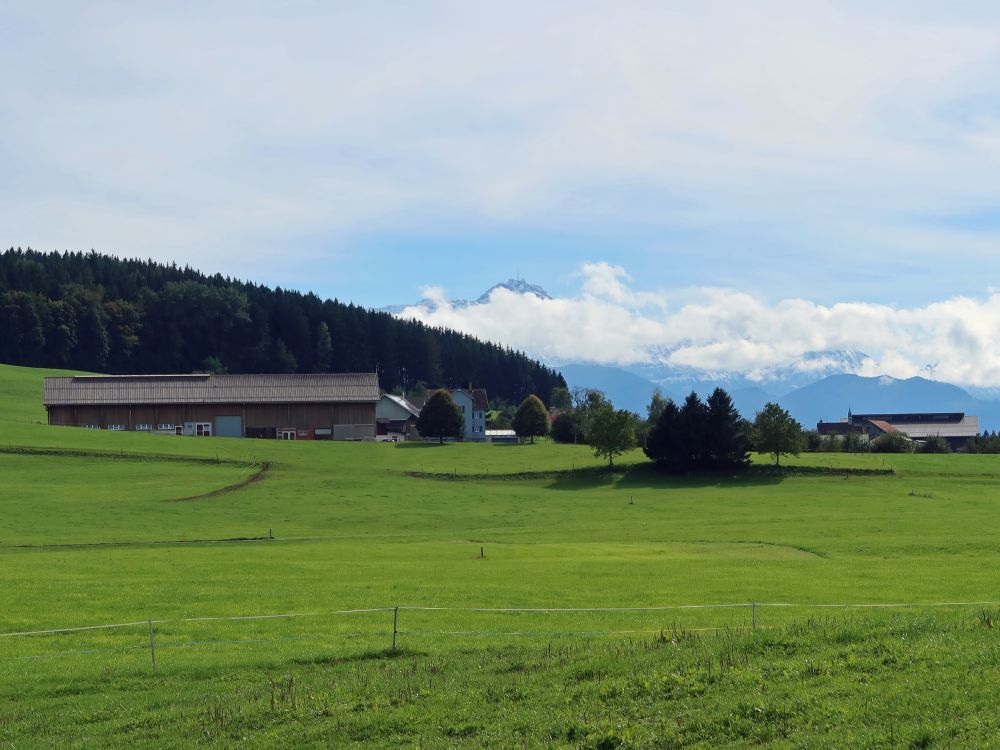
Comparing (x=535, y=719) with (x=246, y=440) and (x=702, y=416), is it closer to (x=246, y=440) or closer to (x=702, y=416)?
(x=702, y=416)

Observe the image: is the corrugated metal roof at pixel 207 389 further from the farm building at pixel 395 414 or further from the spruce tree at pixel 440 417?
the farm building at pixel 395 414

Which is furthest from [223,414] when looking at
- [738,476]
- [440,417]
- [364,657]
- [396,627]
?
[364,657]

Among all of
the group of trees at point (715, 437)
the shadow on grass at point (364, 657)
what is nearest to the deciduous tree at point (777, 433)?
the group of trees at point (715, 437)

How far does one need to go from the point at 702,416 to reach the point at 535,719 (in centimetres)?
8670

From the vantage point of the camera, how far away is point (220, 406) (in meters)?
138

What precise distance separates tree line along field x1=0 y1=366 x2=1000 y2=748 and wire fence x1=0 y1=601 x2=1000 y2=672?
6.6 inches

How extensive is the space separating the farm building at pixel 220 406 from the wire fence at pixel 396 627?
11073 centimetres

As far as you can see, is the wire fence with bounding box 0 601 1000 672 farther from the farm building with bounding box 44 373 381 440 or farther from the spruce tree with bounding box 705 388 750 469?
the farm building with bounding box 44 373 381 440

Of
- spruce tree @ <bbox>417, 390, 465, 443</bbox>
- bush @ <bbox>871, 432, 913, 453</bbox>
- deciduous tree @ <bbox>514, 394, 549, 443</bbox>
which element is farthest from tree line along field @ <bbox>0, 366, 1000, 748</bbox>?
deciduous tree @ <bbox>514, 394, 549, 443</bbox>

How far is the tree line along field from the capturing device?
14875mm

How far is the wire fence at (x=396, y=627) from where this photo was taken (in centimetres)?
2542

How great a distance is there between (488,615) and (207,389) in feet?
390

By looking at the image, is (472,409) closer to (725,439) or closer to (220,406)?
(220,406)

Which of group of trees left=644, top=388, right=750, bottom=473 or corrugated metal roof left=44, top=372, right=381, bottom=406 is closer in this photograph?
group of trees left=644, top=388, right=750, bottom=473
